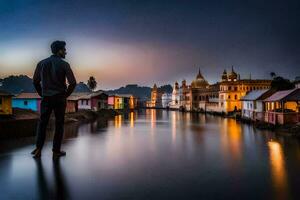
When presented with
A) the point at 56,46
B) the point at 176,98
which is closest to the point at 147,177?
the point at 56,46

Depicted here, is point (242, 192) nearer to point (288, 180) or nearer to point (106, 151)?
point (288, 180)

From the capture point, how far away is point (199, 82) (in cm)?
15312

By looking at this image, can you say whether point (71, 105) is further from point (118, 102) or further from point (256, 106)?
point (118, 102)

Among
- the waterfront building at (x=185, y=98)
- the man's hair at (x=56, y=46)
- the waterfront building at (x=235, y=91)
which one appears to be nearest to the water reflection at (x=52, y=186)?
the man's hair at (x=56, y=46)

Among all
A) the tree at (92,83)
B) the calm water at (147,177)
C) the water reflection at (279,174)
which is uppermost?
the tree at (92,83)

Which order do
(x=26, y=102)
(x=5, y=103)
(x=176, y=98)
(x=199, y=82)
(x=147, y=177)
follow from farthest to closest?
1. (x=176, y=98)
2. (x=199, y=82)
3. (x=26, y=102)
4. (x=5, y=103)
5. (x=147, y=177)

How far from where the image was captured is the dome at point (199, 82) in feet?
496

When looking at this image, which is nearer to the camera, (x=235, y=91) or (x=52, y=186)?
(x=52, y=186)

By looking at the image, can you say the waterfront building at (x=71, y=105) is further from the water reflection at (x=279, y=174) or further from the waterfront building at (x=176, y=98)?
the waterfront building at (x=176, y=98)

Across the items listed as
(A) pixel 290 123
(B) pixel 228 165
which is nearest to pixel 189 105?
(A) pixel 290 123

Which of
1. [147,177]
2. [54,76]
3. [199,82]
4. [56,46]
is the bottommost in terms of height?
[147,177]

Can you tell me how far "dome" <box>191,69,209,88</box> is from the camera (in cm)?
15125

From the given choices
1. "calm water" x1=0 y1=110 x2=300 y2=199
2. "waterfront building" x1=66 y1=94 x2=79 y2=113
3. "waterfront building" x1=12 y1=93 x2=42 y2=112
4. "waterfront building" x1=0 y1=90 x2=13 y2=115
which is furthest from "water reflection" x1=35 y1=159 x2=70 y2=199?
"waterfront building" x1=66 y1=94 x2=79 y2=113

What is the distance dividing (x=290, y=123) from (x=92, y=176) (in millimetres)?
32303
